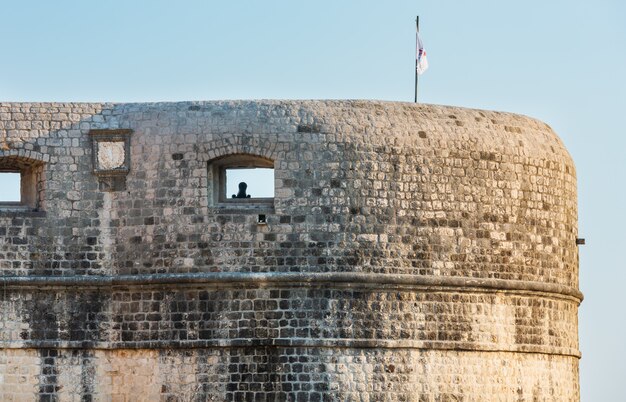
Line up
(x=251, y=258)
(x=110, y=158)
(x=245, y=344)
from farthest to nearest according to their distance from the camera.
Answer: (x=110, y=158) → (x=251, y=258) → (x=245, y=344)

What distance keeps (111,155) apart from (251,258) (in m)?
2.16

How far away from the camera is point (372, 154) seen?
979 inches

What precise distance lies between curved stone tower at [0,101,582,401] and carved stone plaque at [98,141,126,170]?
17 mm

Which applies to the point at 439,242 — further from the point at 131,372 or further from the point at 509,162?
the point at 131,372

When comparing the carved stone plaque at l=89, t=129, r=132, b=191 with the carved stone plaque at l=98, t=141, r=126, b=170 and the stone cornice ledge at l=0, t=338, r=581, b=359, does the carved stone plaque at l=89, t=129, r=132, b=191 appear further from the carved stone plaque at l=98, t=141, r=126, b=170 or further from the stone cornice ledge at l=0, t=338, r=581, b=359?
the stone cornice ledge at l=0, t=338, r=581, b=359

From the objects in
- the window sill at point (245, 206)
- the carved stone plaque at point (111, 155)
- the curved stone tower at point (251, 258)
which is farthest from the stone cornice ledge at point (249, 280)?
the carved stone plaque at point (111, 155)

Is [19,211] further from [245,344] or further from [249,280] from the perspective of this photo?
[245,344]

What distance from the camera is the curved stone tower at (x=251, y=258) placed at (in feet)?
80.2

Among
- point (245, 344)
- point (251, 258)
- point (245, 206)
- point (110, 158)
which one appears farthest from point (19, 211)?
point (245, 344)

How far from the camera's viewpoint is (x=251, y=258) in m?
24.6

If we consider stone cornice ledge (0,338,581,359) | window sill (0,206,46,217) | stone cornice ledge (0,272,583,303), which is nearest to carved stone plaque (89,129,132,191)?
window sill (0,206,46,217)

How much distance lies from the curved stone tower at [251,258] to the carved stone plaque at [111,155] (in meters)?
0.02

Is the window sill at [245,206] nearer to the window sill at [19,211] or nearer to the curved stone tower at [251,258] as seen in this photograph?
the curved stone tower at [251,258]

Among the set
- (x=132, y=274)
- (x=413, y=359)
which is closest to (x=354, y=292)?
(x=413, y=359)
